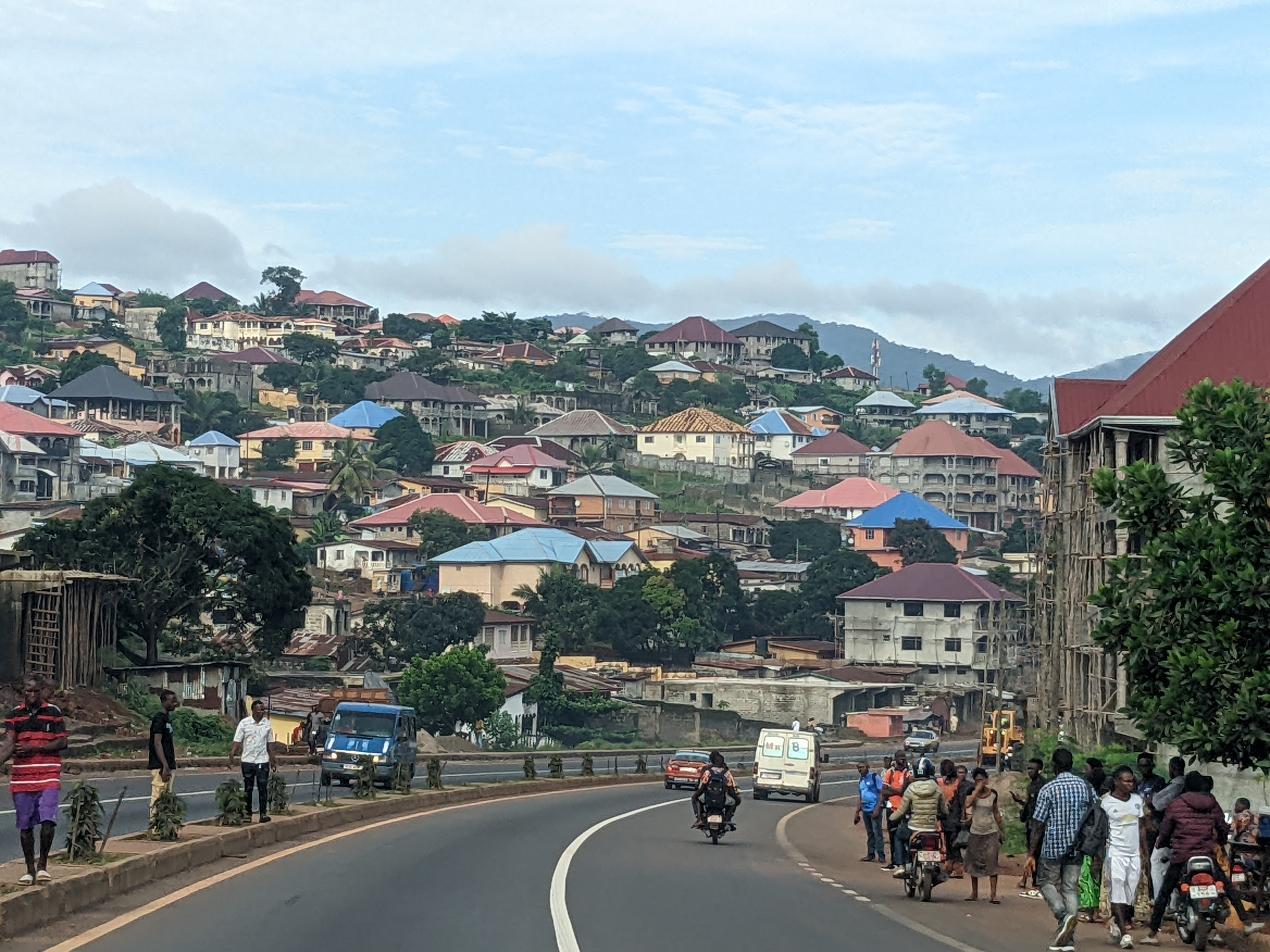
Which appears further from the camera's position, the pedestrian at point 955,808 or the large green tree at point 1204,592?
the pedestrian at point 955,808

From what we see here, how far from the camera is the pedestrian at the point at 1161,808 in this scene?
1678cm

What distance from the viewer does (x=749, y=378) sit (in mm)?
199875

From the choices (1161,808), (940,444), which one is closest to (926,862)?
(1161,808)

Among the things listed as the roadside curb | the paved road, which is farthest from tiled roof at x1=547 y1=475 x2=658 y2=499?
the roadside curb

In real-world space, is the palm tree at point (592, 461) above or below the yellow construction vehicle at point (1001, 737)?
above

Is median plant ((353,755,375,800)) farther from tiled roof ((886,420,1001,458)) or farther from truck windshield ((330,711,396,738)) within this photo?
tiled roof ((886,420,1001,458))

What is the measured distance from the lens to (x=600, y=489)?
13425 cm

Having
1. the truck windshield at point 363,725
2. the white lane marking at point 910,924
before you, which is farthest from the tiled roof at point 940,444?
the white lane marking at point 910,924

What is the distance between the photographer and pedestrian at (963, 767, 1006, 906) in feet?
64.8

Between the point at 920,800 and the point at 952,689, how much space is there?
8104 centimetres

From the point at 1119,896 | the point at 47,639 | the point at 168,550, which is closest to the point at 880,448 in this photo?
the point at 168,550

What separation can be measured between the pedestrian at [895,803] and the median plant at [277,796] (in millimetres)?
8315

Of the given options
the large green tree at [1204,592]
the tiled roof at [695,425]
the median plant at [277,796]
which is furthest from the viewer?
the tiled roof at [695,425]

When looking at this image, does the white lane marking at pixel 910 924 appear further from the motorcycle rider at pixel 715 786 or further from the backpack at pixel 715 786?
the backpack at pixel 715 786
